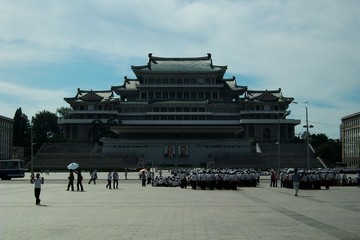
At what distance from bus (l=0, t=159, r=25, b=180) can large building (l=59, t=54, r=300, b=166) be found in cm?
4505

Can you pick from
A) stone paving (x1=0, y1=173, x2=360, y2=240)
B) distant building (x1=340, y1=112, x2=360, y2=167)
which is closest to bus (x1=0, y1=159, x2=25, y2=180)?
stone paving (x1=0, y1=173, x2=360, y2=240)

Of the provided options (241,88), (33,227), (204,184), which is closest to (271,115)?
(241,88)

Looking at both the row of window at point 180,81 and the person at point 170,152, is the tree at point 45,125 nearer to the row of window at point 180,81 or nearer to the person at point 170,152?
the row of window at point 180,81

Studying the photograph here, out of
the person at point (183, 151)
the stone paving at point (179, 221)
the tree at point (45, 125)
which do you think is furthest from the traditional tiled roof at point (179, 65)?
the stone paving at point (179, 221)

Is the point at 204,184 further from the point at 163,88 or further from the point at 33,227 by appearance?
the point at 163,88

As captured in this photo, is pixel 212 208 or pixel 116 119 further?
pixel 116 119

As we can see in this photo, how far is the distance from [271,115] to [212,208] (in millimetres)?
100156

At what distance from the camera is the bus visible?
59969 mm

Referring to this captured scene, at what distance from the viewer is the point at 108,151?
10469 centimetres

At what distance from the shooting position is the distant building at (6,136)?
4970 inches

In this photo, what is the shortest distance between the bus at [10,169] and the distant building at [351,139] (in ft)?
275

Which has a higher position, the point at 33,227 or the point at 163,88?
the point at 163,88

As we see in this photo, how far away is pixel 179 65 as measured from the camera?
398 feet

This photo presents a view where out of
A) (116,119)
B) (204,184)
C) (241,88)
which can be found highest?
(241,88)
